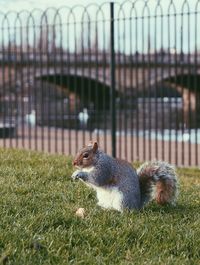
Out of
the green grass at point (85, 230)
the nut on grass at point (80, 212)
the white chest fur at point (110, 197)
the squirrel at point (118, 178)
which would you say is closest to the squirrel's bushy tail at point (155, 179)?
the squirrel at point (118, 178)

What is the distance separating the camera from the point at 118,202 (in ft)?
15.5

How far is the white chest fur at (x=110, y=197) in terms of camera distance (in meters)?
4.71

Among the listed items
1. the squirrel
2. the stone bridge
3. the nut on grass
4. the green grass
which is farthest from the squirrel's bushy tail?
the stone bridge

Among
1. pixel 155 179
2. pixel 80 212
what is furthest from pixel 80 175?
pixel 155 179

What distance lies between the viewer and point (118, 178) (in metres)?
Result: 4.72

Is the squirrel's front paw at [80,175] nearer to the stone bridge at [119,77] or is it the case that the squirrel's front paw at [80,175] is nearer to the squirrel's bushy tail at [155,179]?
the squirrel's bushy tail at [155,179]

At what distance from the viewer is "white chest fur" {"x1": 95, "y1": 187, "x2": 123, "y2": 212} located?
471cm

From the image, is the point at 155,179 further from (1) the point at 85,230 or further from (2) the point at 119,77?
(2) the point at 119,77

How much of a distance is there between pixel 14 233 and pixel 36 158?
152 inches

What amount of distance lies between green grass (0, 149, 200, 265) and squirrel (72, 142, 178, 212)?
9 cm

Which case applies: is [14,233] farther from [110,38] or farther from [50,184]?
[110,38]

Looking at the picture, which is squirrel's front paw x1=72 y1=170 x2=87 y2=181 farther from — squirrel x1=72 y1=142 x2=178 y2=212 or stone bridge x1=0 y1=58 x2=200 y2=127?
stone bridge x1=0 y1=58 x2=200 y2=127

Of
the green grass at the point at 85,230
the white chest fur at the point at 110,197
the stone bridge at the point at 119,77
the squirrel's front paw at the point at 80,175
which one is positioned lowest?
the green grass at the point at 85,230

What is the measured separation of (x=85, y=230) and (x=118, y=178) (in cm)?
68
